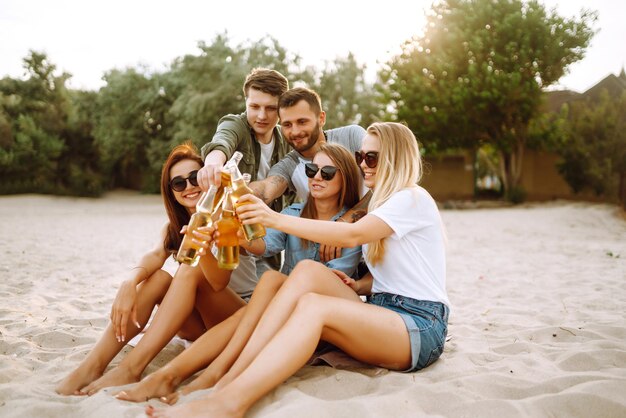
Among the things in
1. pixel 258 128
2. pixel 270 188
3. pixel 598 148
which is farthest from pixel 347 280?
pixel 598 148

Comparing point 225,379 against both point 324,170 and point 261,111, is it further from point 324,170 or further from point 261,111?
point 261,111

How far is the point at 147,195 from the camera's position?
28.5m

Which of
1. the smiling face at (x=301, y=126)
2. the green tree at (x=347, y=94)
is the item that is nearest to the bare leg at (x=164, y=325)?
the smiling face at (x=301, y=126)

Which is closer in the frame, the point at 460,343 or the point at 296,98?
the point at 460,343

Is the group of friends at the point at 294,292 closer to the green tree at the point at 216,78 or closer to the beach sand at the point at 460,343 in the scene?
the beach sand at the point at 460,343

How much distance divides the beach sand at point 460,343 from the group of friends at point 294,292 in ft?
0.61

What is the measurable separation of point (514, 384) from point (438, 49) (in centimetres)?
1908

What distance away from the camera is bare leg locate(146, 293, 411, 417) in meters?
2.23

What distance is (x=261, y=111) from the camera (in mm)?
4086

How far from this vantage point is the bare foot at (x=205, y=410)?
2172mm

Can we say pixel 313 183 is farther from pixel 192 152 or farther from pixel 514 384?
pixel 514 384

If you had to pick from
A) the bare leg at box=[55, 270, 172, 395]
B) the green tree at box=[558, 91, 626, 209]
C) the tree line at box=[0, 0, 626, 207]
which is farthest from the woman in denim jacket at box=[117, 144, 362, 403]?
the tree line at box=[0, 0, 626, 207]

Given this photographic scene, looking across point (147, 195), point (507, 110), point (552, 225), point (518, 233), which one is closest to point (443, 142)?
point (507, 110)

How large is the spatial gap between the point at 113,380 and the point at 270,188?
163 cm
